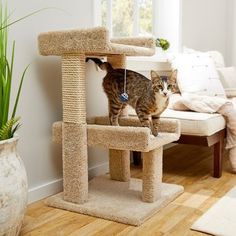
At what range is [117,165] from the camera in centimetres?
220

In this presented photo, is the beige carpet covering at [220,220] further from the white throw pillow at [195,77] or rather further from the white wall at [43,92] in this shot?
the white throw pillow at [195,77]

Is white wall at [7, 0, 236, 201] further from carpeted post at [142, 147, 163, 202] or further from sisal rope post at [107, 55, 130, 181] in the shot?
carpeted post at [142, 147, 163, 202]

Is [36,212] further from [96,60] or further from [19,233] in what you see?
[96,60]

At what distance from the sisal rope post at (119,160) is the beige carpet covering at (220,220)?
59cm

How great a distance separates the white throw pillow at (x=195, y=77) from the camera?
9.50 ft

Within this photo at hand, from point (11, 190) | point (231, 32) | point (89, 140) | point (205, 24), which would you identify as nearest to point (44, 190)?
point (89, 140)

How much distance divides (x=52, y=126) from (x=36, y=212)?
0.46 meters

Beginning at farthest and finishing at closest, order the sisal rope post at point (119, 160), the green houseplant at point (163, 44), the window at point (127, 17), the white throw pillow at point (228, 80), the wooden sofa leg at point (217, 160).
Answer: the white throw pillow at point (228, 80), the green houseplant at point (163, 44), the window at point (127, 17), the wooden sofa leg at point (217, 160), the sisal rope post at point (119, 160)

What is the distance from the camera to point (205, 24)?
4.04 m

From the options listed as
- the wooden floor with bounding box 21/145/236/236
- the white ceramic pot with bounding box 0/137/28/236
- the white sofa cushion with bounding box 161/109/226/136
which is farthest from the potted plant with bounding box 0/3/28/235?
the white sofa cushion with bounding box 161/109/226/136

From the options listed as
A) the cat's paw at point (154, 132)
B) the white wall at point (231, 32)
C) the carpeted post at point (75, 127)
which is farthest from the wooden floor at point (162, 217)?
the white wall at point (231, 32)

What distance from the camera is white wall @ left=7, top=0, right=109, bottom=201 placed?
1871 mm

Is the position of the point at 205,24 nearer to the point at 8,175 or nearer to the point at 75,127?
the point at 75,127

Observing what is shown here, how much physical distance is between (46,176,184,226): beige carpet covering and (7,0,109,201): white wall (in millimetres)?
174
